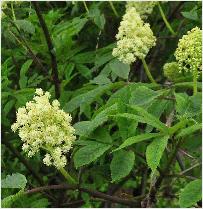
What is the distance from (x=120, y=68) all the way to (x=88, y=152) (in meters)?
0.78

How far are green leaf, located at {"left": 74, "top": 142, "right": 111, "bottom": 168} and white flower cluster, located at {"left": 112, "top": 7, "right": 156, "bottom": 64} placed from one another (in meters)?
0.68

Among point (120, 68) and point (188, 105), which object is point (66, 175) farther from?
point (120, 68)

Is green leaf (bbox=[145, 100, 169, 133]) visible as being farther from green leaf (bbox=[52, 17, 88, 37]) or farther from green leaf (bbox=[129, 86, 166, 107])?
green leaf (bbox=[52, 17, 88, 37])

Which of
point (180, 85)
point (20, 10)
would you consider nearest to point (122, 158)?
point (180, 85)

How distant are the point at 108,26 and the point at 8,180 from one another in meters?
1.94

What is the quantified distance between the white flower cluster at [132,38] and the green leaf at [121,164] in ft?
2.34

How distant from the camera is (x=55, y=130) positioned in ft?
5.81

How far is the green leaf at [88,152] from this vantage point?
1787 mm

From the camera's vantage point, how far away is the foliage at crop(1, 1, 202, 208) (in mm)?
1777

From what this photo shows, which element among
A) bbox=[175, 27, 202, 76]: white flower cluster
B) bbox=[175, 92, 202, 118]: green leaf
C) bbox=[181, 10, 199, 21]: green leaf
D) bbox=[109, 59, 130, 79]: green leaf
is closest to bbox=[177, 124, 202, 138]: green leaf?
bbox=[175, 92, 202, 118]: green leaf

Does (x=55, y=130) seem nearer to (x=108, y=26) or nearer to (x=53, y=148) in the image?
(x=53, y=148)

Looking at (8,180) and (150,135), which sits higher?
(150,135)

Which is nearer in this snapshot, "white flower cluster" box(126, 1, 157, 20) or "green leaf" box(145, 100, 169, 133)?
"green leaf" box(145, 100, 169, 133)

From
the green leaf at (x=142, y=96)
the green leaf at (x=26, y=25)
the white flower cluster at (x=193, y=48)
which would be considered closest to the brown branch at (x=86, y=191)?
the green leaf at (x=142, y=96)
